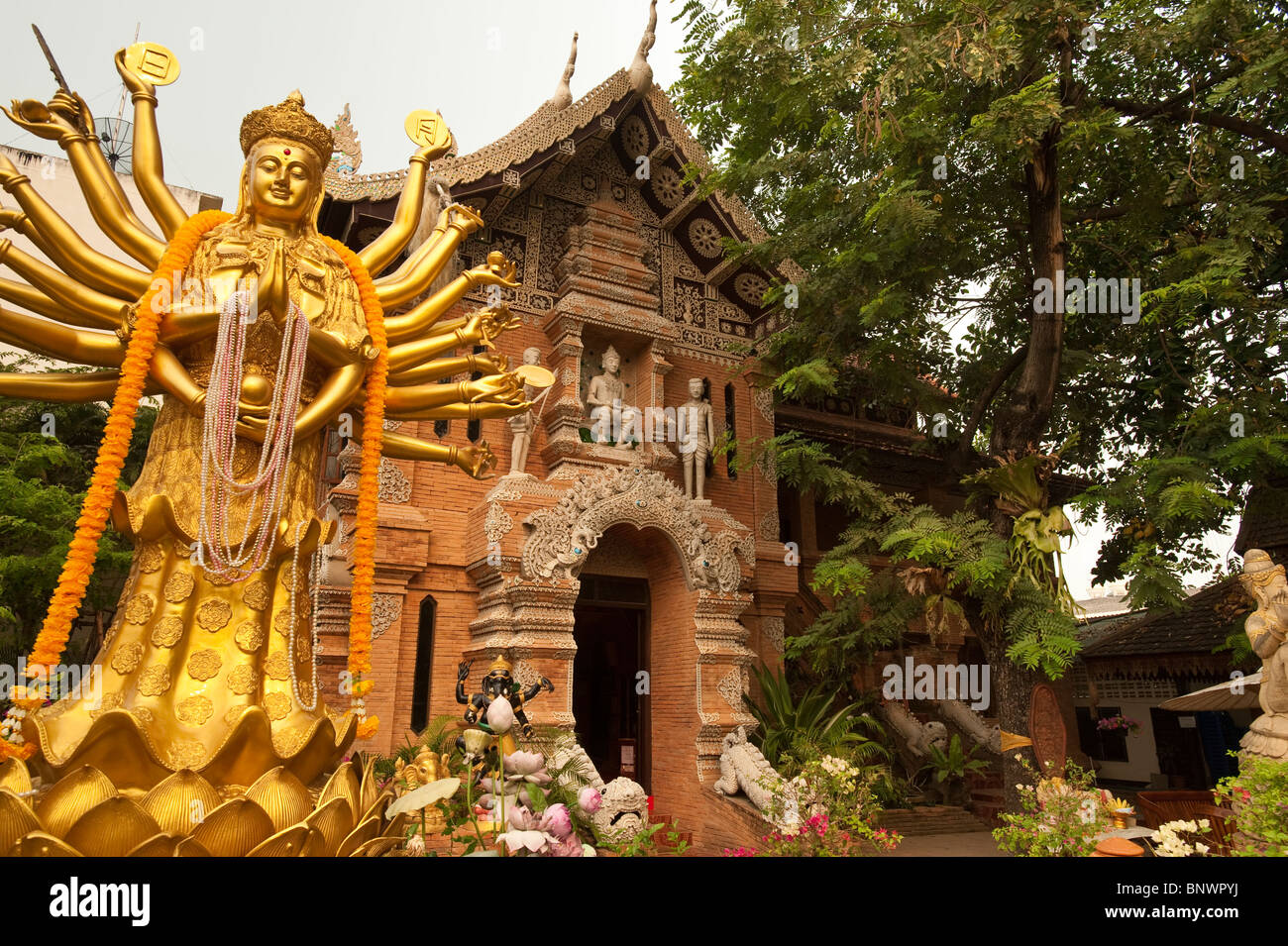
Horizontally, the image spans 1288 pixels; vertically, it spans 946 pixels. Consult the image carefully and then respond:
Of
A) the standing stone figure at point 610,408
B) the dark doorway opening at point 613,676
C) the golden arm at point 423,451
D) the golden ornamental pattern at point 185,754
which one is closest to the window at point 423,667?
the dark doorway opening at point 613,676

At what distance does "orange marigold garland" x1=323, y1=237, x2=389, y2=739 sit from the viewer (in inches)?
181

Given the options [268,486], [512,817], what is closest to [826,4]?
[268,486]

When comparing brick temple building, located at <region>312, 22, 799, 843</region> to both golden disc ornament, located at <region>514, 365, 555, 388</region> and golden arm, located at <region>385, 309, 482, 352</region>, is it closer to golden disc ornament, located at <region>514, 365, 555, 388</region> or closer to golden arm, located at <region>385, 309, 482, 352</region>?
golden disc ornament, located at <region>514, 365, 555, 388</region>

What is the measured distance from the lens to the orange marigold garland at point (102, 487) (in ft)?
12.3

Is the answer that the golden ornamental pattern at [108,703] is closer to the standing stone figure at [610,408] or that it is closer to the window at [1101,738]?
the standing stone figure at [610,408]

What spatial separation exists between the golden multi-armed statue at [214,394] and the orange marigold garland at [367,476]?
26mm

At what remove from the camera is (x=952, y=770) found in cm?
1131

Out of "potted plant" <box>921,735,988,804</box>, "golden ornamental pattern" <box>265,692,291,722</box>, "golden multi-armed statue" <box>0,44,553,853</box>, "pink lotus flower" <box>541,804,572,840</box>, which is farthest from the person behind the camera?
"potted plant" <box>921,735,988,804</box>

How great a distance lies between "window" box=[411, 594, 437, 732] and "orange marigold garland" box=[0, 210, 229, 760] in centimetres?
528

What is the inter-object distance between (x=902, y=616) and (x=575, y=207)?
756 cm

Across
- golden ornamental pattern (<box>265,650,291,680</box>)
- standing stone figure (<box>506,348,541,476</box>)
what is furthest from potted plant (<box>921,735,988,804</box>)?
golden ornamental pattern (<box>265,650,291,680</box>)

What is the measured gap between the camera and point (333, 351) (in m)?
4.76

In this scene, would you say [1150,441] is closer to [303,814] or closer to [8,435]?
[303,814]

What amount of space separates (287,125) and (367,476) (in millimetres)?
2253
